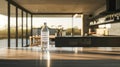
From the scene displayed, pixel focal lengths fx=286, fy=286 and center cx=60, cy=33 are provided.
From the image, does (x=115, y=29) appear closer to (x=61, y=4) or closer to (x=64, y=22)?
(x=61, y=4)

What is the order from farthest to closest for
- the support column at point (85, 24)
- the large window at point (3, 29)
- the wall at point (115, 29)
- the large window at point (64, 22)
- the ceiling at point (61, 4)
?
1. the large window at point (64, 22)
2. the support column at point (85, 24)
3. the large window at point (3, 29)
4. the ceiling at point (61, 4)
5. the wall at point (115, 29)

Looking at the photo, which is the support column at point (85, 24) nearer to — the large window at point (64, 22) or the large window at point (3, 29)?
the large window at point (64, 22)

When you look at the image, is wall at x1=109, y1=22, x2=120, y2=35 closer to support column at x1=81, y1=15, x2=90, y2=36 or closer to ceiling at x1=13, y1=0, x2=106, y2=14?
ceiling at x1=13, y1=0, x2=106, y2=14

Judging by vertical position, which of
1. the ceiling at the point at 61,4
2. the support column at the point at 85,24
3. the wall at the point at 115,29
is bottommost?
the wall at the point at 115,29

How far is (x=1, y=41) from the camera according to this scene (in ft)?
48.7

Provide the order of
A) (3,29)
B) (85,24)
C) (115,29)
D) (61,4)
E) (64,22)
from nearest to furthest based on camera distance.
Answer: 1. (115,29)
2. (61,4)
3. (3,29)
4. (85,24)
5. (64,22)

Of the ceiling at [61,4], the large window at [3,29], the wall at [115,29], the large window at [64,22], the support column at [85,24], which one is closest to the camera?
the wall at [115,29]

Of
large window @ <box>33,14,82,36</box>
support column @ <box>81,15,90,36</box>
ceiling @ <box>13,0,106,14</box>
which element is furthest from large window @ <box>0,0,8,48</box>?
support column @ <box>81,15,90,36</box>

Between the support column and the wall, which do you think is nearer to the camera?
the wall

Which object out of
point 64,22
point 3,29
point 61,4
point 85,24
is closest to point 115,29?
point 61,4

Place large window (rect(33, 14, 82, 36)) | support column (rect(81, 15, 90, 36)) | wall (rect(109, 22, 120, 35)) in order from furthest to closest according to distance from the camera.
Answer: large window (rect(33, 14, 82, 36))
support column (rect(81, 15, 90, 36))
wall (rect(109, 22, 120, 35))

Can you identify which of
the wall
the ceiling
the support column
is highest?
the ceiling

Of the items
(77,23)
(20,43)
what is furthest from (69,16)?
(20,43)

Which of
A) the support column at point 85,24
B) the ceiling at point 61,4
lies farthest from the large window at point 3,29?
the support column at point 85,24
